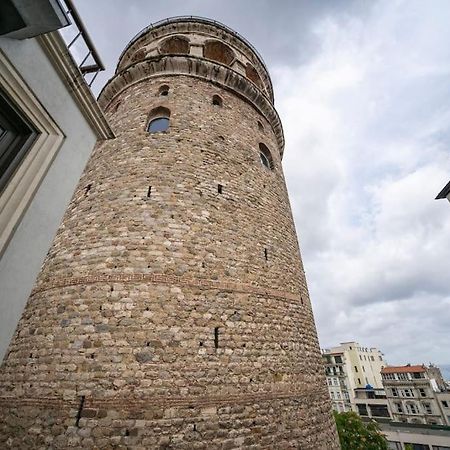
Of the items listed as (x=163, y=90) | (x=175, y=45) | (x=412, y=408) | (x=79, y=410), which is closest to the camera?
(x=79, y=410)

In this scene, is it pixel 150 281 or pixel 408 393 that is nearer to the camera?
pixel 150 281

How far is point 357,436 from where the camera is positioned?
474 inches

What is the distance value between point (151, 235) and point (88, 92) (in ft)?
9.92

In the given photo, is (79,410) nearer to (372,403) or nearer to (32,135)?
(32,135)

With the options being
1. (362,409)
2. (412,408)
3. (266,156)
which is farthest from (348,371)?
(266,156)


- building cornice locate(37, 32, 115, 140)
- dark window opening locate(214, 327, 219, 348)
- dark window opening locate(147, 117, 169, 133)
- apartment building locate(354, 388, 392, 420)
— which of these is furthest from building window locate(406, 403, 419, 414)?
building cornice locate(37, 32, 115, 140)

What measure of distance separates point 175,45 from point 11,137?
Answer: 1167 cm

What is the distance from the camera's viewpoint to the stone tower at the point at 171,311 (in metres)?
4.16

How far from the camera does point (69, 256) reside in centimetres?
568

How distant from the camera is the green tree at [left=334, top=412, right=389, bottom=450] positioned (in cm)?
1161

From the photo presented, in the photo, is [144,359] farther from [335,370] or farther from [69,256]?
[335,370]

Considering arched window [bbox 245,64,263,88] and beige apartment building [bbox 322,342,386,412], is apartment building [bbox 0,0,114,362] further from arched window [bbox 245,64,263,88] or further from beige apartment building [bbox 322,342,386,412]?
beige apartment building [bbox 322,342,386,412]

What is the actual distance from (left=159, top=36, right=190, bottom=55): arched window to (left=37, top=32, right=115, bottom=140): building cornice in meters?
10.2

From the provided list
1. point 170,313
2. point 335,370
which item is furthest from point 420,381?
point 170,313
